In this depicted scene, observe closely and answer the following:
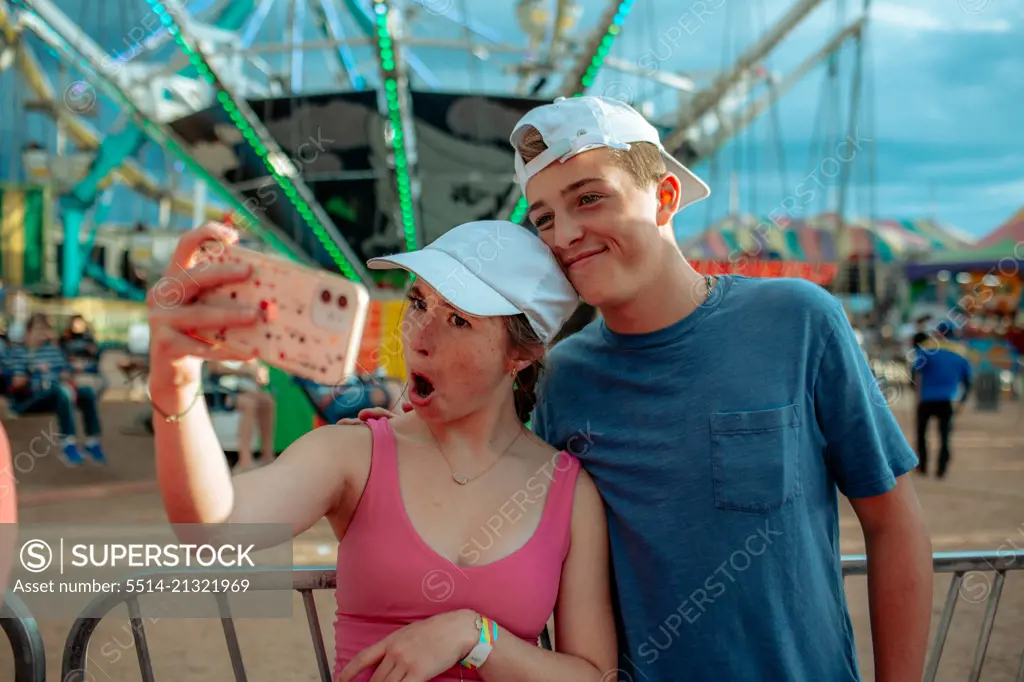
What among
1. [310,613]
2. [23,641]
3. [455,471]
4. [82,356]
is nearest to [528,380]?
[455,471]

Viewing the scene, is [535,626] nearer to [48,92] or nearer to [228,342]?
[228,342]

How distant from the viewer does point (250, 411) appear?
9688 mm

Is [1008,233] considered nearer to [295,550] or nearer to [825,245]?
[825,245]

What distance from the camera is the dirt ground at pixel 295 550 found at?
4.23 metres

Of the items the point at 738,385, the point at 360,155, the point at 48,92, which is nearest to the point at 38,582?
the point at 738,385

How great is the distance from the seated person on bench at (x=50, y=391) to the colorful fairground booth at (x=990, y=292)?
18.8 meters

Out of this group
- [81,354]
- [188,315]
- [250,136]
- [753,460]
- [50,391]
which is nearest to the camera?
[188,315]

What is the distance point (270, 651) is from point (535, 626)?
3.27 meters

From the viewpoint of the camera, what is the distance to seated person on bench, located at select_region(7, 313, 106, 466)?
34.3ft

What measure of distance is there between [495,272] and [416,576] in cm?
64

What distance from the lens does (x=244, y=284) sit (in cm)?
131

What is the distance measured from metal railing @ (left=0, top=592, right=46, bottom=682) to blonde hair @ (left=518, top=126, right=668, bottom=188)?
4.64ft

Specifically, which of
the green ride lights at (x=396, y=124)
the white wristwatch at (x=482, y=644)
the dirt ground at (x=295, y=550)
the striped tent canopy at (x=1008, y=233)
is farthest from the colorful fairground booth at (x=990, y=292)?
the white wristwatch at (x=482, y=644)

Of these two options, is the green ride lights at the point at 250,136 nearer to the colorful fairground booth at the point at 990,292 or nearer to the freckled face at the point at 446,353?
the freckled face at the point at 446,353
